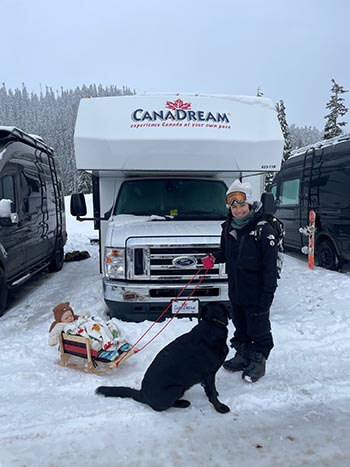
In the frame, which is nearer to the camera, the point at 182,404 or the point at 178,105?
the point at 182,404

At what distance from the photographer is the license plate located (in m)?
4.85

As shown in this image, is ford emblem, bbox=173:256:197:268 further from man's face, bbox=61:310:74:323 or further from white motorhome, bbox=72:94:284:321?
man's face, bbox=61:310:74:323

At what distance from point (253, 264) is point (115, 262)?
1.91 meters

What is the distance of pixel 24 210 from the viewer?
7117 millimetres

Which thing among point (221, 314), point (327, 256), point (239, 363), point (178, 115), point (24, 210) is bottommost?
point (239, 363)

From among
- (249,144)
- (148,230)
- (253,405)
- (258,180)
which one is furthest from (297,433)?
(258,180)

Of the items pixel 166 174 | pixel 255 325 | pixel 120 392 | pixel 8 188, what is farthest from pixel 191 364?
pixel 8 188

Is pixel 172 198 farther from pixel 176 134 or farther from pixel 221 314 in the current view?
pixel 221 314

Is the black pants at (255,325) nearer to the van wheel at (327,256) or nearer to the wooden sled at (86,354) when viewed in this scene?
the wooden sled at (86,354)

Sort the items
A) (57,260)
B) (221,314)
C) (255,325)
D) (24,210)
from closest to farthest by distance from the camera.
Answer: (221,314) → (255,325) → (24,210) → (57,260)

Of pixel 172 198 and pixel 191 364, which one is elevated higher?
pixel 172 198

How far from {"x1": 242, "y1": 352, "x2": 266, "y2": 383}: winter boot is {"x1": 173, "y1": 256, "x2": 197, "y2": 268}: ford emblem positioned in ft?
4.66

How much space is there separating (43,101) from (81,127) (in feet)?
389

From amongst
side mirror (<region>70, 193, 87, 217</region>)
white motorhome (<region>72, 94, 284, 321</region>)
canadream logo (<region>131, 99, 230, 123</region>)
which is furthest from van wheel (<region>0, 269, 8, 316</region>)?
canadream logo (<region>131, 99, 230, 123</region>)
